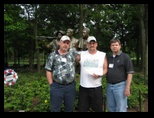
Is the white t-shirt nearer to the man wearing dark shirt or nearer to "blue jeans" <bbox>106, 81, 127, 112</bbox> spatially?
the man wearing dark shirt

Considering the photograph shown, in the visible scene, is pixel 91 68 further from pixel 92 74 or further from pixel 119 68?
pixel 119 68

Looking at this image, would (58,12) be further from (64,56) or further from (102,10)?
(64,56)

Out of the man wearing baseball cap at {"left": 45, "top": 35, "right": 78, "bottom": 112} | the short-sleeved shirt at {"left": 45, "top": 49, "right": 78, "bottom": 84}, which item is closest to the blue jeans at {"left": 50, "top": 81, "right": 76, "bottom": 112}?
the man wearing baseball cap at {"left": 45, "top": 35, "right": 78, "bottom": 112}

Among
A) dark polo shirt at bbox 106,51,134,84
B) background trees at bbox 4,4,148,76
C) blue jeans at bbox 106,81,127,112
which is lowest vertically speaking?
blue jeans at bbox 106,81,127,112

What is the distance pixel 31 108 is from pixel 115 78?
2.92 meters

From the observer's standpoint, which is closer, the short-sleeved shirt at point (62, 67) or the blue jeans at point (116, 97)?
the short-sleeved shirt at point (62, 67)

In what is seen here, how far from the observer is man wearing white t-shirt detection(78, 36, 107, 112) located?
3848mm

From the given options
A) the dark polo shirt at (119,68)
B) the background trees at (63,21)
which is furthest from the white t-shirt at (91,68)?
the background trees at (63,21)

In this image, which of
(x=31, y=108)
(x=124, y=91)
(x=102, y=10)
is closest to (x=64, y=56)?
(x=124, y=91)

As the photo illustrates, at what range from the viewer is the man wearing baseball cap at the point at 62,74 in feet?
12.6

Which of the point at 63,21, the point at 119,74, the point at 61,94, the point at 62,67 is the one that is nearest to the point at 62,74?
the point at 62,67

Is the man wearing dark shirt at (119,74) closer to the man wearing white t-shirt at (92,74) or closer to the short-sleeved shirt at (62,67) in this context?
the man wearing white t-shirt at (92,74)

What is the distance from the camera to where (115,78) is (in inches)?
154

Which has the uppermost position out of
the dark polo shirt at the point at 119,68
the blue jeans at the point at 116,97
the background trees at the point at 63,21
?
the background trees at the point at 63,21
